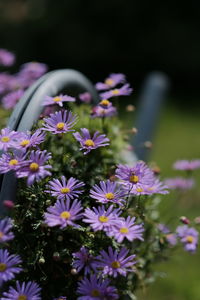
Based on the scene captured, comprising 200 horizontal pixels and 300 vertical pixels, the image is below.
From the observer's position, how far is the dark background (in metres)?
6.01

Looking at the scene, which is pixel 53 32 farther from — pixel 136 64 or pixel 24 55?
pixel 136 64

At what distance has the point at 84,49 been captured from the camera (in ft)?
20.1

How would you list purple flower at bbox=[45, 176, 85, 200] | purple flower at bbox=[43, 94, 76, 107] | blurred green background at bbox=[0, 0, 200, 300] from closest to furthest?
purple flower at bbox=[45, 176, 85, 200], purple flower at bbox=[43, 94, 76, 107], blurred green background at bbox=[0, 0, 200, 300]


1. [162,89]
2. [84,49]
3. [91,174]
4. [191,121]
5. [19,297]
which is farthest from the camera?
[84,49]

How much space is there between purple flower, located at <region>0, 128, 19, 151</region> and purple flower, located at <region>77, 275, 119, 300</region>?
379 mm

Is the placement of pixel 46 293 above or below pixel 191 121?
below

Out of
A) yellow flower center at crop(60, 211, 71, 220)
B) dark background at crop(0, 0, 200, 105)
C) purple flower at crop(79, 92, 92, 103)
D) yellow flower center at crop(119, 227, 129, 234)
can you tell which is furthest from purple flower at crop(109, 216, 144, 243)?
dark background at crop(0, 0, 200, 105)

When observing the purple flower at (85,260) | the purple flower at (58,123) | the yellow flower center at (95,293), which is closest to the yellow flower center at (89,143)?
the purple flower at (58,123)

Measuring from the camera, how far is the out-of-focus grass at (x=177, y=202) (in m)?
2.61

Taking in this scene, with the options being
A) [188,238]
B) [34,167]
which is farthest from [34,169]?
[188,238]

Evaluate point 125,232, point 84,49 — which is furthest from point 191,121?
point 125,232

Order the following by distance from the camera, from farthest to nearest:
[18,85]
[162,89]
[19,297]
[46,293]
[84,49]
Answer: [84,49] < [162,89] < [18,85] < [46,293] < [19,297]

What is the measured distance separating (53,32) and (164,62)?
1.43 m

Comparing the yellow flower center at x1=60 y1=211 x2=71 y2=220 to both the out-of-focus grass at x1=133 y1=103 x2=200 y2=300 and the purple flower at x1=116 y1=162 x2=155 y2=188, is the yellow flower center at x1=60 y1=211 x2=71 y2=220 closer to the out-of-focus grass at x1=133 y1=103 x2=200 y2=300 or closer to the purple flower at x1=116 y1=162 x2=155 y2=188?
the purple flower at x1=116 y1=162 x2=155 y2=188
